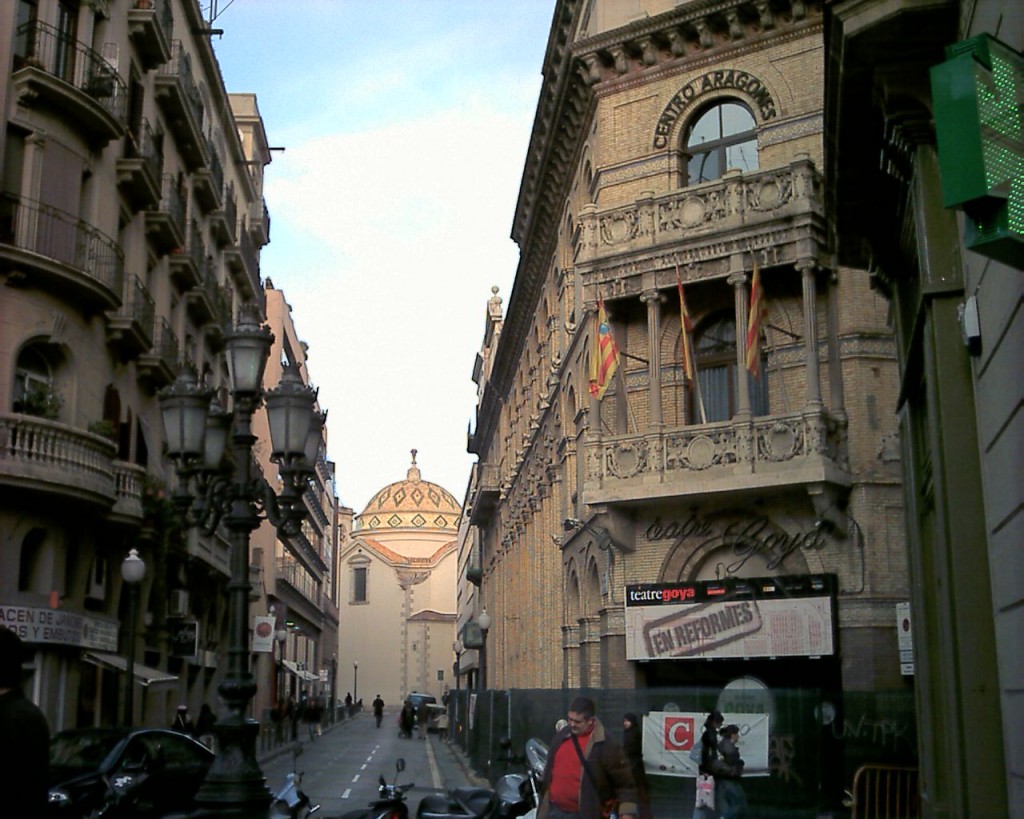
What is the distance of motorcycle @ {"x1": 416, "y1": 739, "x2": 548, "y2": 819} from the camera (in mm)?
14242

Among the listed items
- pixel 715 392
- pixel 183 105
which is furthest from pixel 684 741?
pixel 183 105

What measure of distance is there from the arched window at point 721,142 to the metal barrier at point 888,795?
11479mm

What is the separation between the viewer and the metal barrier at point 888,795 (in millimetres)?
15977

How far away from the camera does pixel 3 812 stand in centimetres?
551

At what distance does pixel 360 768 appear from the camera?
3547cm

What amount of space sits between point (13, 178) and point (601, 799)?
1851 centimetres

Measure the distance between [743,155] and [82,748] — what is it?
15.5m

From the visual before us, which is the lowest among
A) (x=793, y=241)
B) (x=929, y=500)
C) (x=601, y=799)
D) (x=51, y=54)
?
(x=601, y=799)

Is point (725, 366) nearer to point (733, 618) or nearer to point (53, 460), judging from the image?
point (733, 618)

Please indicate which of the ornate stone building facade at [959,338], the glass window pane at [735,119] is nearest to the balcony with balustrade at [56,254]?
the glass window pane at [735,119]

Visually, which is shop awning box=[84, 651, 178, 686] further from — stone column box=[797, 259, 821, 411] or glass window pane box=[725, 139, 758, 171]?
glass window pane box=[725, 139, 758, 171]

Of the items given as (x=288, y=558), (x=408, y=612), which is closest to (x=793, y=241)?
(x=288, y=558)

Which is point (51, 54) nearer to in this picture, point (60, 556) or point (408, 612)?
point (60, 556)

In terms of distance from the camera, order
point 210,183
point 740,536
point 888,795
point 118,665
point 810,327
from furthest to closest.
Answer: point 210,183, point 118,665, point 740,536, point 810,327, point 888,795
